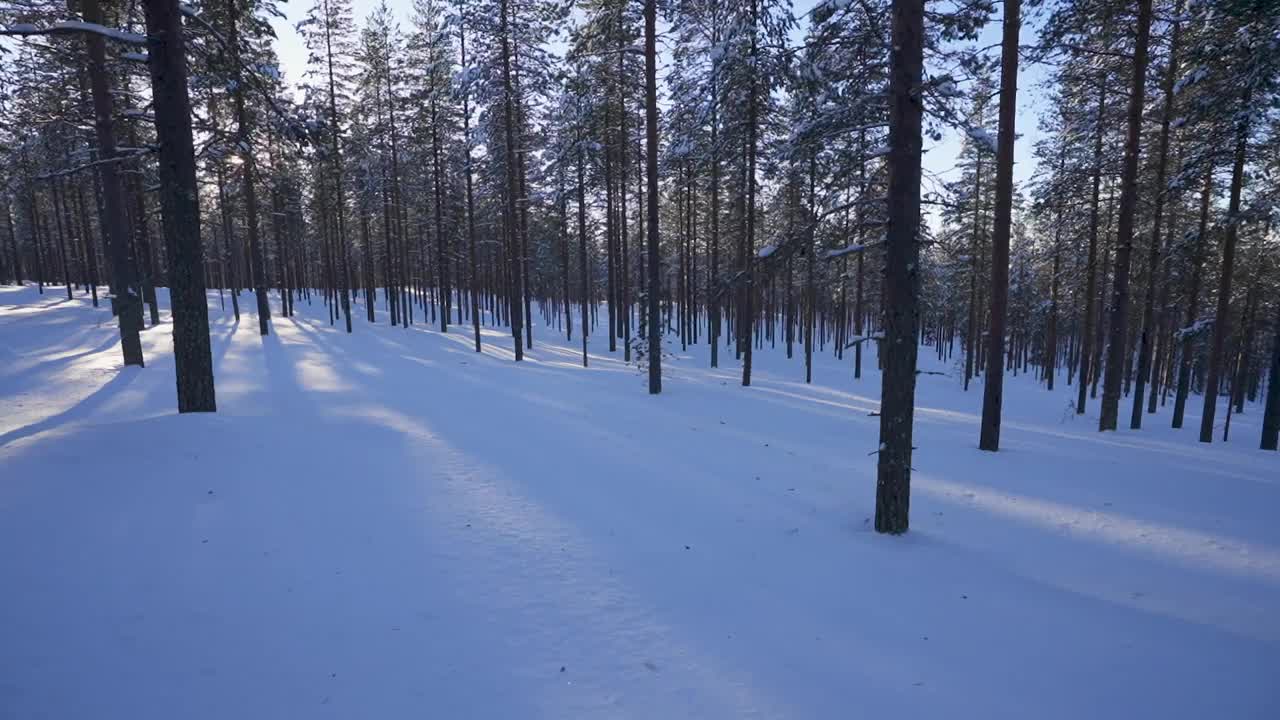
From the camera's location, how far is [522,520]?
6180mm

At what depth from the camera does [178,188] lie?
25.5 ft

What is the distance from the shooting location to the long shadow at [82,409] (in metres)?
7.64

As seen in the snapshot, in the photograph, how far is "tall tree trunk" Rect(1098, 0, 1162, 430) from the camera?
11055 millimetres

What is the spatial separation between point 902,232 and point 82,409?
46.8ft

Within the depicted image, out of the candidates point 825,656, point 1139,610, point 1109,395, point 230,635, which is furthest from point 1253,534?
point 230,635

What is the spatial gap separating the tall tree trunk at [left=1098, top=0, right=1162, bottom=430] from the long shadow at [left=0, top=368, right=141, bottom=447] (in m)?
19.4

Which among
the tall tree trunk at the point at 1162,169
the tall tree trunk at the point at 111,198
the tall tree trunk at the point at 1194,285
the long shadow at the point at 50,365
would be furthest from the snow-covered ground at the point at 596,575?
the tall tree trunk at the point at 1194,285

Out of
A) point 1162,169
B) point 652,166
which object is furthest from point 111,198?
point 1162,169

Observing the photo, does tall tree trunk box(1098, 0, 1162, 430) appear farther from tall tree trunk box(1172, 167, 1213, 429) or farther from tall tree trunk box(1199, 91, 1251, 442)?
tall tree trunk box(1172, 167, 1213, 429)

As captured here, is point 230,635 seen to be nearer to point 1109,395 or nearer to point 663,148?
point 1109,395

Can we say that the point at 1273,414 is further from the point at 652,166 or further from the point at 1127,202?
the point at 652,166

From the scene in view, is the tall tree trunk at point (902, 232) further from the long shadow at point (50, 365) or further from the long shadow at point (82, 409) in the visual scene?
the long shadow at point (50, 365)

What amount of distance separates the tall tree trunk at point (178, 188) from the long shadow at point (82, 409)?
1927mm

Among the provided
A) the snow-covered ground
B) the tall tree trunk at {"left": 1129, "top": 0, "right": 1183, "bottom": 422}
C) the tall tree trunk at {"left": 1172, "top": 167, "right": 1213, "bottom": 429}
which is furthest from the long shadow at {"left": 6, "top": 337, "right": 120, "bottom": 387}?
the tall tree trunk at {"left": 1172, "top": 167, "right": 1213, "bottom": 429}
